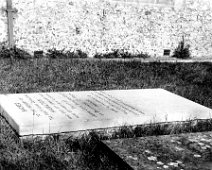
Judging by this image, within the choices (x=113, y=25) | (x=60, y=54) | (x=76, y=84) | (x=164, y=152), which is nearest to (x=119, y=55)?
(x=113, y=25)

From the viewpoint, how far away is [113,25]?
9.14 metres

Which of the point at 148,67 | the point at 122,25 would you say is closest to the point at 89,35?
the point at 122,25

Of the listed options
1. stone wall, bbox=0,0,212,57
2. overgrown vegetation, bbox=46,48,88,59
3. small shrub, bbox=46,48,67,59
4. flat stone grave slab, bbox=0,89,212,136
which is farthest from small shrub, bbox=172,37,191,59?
flat stone grave slab, bbox=0,89,212,136

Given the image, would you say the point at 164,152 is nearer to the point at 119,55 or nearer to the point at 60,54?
the point at 60,54

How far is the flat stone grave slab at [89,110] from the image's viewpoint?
316cm

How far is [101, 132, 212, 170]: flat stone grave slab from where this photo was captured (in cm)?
241

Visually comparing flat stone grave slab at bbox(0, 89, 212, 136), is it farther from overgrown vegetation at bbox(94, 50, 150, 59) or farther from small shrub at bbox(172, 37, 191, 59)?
small shrub at bbox(172, 37, 191, 59)

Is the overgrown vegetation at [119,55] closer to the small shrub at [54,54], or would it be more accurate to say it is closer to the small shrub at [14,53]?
the small shrub at [54,54]

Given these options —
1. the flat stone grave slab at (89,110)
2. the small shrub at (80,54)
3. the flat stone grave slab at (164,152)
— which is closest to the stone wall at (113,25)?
the small shrub at (80,54)

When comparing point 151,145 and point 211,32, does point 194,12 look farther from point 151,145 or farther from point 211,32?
point 151,145

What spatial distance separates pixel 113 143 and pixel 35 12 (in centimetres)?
606

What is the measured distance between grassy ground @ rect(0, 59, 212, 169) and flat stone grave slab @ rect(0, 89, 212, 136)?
0.14 meters

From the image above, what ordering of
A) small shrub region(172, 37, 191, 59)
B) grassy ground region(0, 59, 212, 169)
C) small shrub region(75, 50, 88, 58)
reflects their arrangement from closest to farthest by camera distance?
grassy ground region(0, 59, 212, 169) → small shrub region(75, 50, 88, 58) → small shrub region(172, 37, 191, 59)

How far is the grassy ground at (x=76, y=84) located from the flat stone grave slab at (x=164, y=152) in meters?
0.14
